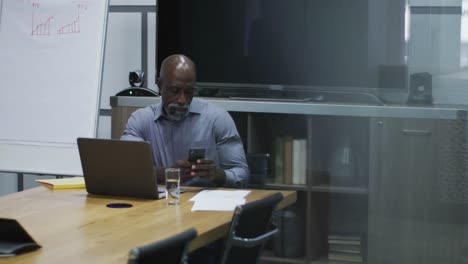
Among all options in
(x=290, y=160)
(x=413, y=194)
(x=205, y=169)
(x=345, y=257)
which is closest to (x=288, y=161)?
(x=290, y=160)

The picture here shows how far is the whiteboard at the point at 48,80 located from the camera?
411 cm

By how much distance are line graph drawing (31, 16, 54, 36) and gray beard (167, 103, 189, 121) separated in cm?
114

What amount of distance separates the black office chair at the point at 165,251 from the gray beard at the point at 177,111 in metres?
1.76

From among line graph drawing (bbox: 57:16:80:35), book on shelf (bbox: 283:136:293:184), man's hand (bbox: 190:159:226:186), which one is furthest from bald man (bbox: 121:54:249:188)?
line graph drawing (bbox: 57:16:80:35)

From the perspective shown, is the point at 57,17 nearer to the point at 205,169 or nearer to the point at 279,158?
the point at 279,158

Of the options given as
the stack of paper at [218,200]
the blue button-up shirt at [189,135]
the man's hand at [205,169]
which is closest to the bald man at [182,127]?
the blue button-up shirt at [189,135]

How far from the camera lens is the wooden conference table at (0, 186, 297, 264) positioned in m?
1.93

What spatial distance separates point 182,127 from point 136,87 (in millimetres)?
989

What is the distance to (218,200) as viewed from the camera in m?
2.73

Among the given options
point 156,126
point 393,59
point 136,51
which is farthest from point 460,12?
point 136,51

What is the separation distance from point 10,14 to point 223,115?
1.56 metres

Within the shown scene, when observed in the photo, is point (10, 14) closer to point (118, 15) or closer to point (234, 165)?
point (118, 15)

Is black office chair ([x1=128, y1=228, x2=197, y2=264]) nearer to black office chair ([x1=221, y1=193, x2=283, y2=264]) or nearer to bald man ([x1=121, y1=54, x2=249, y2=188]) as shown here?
black office chair ([x1=221, y1=193, x2=283, y2=264])

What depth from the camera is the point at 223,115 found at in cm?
357
